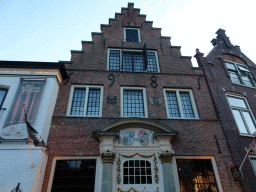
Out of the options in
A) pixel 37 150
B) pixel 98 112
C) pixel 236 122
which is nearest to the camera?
pixel 37 150

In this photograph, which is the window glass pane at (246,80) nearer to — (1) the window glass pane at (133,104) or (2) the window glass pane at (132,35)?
(1) the window glass pane at (133,104)

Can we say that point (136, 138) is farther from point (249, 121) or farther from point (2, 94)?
point (249, 121)

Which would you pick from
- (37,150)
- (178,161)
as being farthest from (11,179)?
(178,161)

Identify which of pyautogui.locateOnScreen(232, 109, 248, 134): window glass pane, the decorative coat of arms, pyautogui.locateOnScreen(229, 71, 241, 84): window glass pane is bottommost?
the decorative coat of arms

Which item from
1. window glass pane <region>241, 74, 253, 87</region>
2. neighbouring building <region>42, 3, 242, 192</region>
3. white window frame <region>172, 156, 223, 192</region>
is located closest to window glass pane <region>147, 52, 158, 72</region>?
neighbouring building <region>42, 3, 242, 192</region>

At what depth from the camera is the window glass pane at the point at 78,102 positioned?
9867 millimetres

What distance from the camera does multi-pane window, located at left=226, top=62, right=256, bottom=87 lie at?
13167 mm

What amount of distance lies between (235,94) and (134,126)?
783 centimetres

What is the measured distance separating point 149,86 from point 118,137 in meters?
3.95

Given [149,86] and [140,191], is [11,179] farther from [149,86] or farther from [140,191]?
[149,86]

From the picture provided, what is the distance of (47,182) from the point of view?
7.63 meters

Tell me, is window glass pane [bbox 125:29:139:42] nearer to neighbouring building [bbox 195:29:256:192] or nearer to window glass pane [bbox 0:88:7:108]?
neighbouring building [bbox 195:29:256:192]

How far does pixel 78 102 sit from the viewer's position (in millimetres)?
10172

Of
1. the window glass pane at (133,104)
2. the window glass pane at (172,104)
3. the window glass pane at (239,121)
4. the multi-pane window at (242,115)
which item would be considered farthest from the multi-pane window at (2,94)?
the window glass pane at (239,121)
